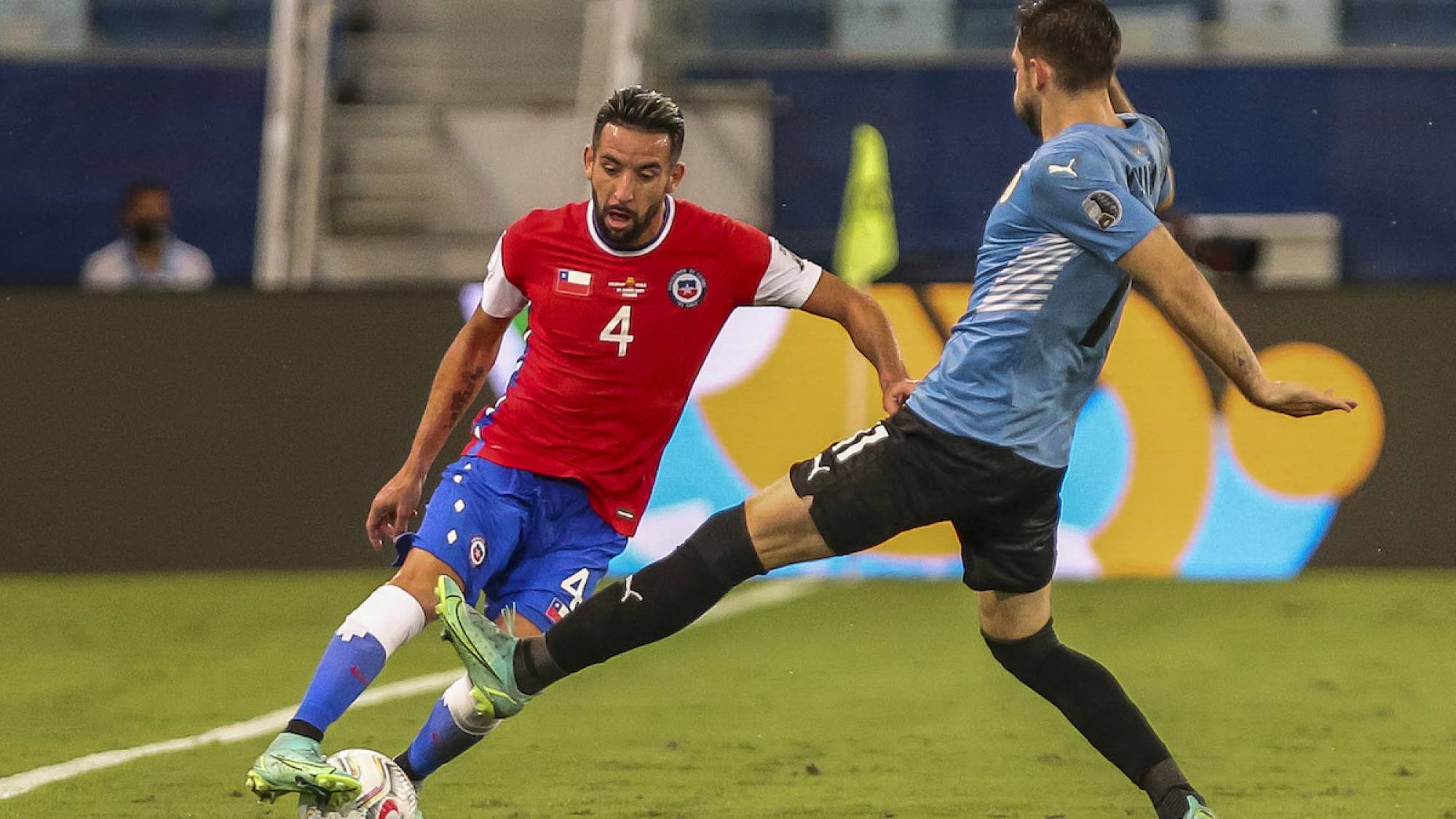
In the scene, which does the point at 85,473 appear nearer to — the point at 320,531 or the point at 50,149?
the point at 320,531

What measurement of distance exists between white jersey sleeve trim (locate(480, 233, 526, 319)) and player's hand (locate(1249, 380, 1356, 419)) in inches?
74.3

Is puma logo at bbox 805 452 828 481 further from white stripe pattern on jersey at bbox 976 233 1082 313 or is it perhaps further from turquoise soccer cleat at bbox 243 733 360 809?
turquoise soccer cleat at bbox 243 733 360 809

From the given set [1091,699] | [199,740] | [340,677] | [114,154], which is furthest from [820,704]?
[114,154]

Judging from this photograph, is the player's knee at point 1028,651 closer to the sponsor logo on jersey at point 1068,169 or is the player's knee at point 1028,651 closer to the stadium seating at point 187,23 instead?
the sponsor logo on jersey at point 1068,169

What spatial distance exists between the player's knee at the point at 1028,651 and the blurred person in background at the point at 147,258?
27.3 ft

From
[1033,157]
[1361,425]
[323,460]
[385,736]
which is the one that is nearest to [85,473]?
[323,460]

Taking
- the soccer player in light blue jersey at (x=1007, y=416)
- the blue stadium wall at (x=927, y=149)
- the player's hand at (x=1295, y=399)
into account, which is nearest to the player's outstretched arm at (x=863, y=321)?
the soccer player in light blue jersey at (x=1007, y=416)

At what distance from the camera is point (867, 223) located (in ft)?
46.3

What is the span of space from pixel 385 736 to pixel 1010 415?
114 inches

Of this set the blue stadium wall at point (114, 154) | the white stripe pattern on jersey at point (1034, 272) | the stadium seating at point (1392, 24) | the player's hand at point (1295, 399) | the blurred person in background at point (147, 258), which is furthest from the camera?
the blue stadium wall at point (114, 154)

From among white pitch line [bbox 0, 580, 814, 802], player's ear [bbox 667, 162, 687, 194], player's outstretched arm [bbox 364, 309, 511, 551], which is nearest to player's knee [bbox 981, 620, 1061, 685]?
player's ear [bbox 667, 162, 687, 194]

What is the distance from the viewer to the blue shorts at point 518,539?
16.9 feet

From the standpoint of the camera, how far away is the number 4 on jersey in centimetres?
529

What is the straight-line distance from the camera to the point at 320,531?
10.6m
